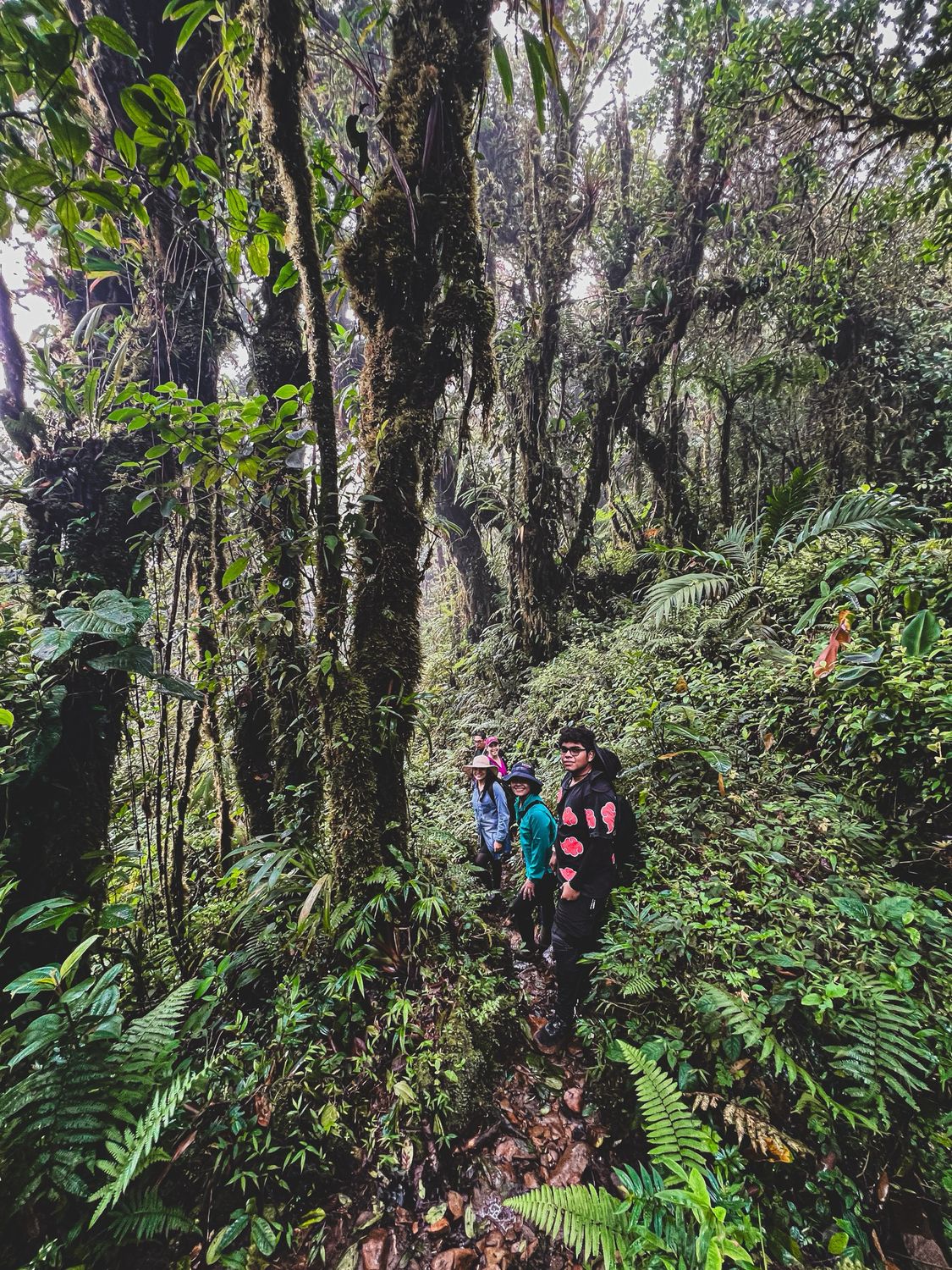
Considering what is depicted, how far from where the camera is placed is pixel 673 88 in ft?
24.3

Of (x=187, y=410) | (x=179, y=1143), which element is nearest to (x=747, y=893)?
(x=179, y=1143)

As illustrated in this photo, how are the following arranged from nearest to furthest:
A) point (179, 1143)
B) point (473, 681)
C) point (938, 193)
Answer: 1. point (179, 1143)
2. point (938, 193)
3. point (473, 681)

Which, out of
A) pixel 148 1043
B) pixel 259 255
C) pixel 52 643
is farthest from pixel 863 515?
pixel 148 1043

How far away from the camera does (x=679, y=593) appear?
5.65 metres

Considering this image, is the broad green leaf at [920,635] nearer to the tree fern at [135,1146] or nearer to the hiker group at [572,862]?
the hiker group at [572,862]

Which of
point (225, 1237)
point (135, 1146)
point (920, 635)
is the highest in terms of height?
point (920, 635)

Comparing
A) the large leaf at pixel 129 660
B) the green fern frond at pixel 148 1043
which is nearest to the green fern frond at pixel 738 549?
the large leaf at pixel 129 660

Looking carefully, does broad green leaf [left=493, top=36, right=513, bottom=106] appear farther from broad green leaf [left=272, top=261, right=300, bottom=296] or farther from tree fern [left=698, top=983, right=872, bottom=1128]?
tree fern [left=698, top=983, right=872, bottom=1128]

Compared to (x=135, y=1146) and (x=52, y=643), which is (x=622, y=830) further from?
(x=52, y=643)

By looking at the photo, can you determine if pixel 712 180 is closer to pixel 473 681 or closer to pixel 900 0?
pixel 900 0

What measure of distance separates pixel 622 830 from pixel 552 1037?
1323mm

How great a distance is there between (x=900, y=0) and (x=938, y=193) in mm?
1917

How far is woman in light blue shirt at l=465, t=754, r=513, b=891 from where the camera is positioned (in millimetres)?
4570

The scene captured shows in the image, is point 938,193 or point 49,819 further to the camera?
point 938,193
